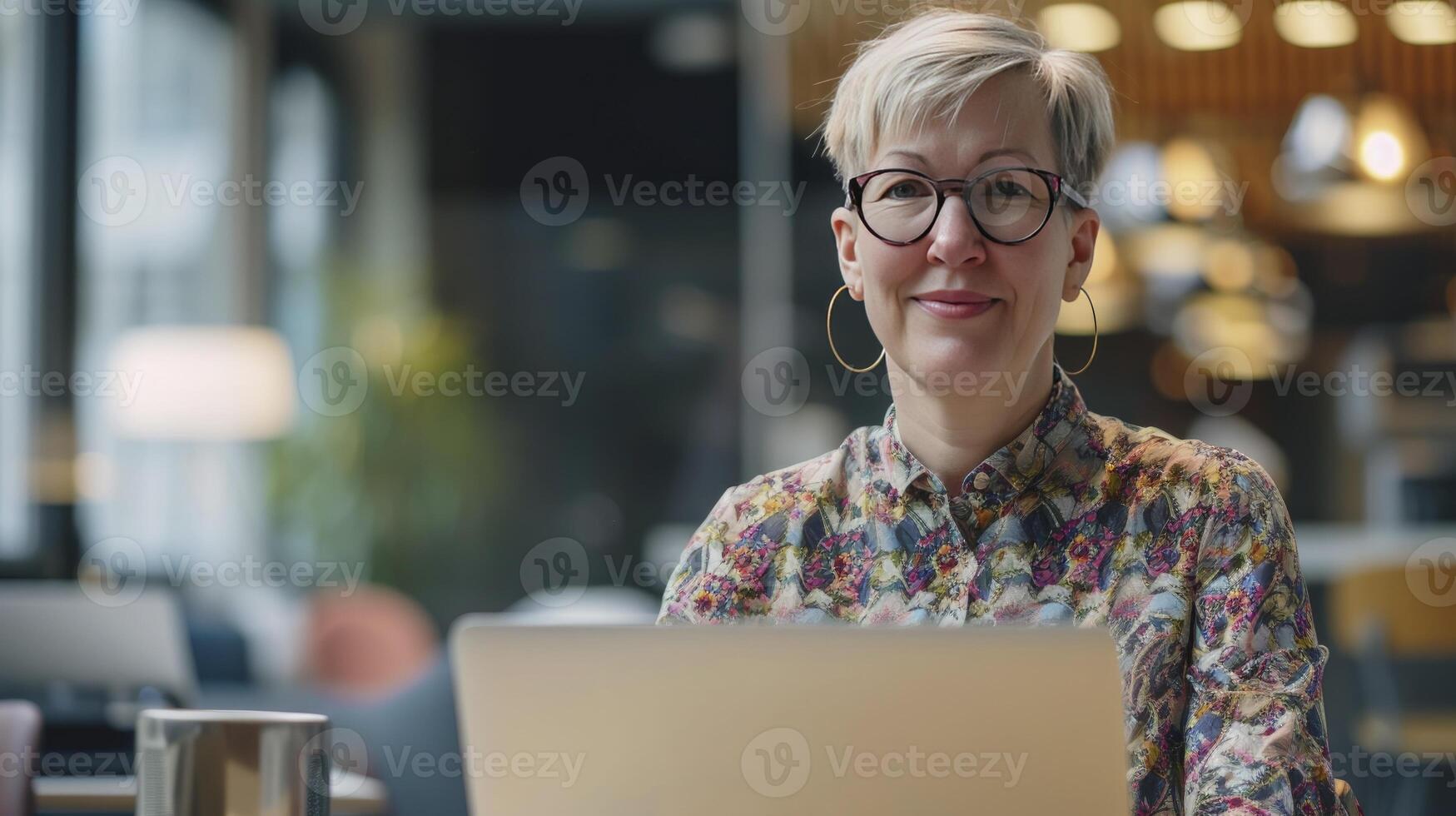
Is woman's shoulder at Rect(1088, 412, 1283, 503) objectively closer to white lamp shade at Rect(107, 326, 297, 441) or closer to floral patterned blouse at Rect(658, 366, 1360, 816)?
floral patterned blouse at Rect(658, 366, 1360, 816)

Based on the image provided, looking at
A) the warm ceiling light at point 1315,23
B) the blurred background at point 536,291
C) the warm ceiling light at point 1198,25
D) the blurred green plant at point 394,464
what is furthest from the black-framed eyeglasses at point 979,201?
the blurred green plant at point 394,464

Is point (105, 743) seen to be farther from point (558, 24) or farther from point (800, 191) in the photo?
point (558, 24)

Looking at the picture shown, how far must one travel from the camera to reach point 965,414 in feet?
5.15

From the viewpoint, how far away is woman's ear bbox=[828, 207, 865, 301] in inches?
64.3

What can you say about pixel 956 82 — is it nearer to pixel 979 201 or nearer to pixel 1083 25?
pixel 979 201

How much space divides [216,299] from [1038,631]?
6.39 m

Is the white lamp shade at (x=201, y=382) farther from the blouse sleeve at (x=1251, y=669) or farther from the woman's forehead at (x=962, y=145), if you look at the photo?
the blouse sleeve at (x=1251, y=669)

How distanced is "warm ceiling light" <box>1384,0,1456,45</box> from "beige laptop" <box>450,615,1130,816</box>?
18.1 ft

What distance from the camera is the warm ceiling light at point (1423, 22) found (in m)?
5.84

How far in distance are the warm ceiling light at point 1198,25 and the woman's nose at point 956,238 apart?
4.99 m

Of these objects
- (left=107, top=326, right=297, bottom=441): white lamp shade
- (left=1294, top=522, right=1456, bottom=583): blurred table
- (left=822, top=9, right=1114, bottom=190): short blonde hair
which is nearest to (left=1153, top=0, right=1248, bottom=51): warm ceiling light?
(left=1294, top=522, right=1456, bottom=583): blurred table

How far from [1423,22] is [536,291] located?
12.8ft

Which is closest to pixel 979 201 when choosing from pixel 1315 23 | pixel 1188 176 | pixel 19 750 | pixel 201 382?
pixel 19 750

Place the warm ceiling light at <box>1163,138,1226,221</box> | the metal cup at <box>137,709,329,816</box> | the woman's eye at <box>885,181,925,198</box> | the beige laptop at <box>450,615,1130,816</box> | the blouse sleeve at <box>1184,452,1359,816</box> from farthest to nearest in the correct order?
1. the warm ceiling light at <box>1163,138,1226,221</box>
2. the woman's eye at <box>885,181,925,198</box>
3. the blouse sleeve at <box>1184,452,1359,816</box>
4. the metal cup at <box>137,709,329,816</box>
5. the beige laptop at <box>450,615,1130,816</box>
